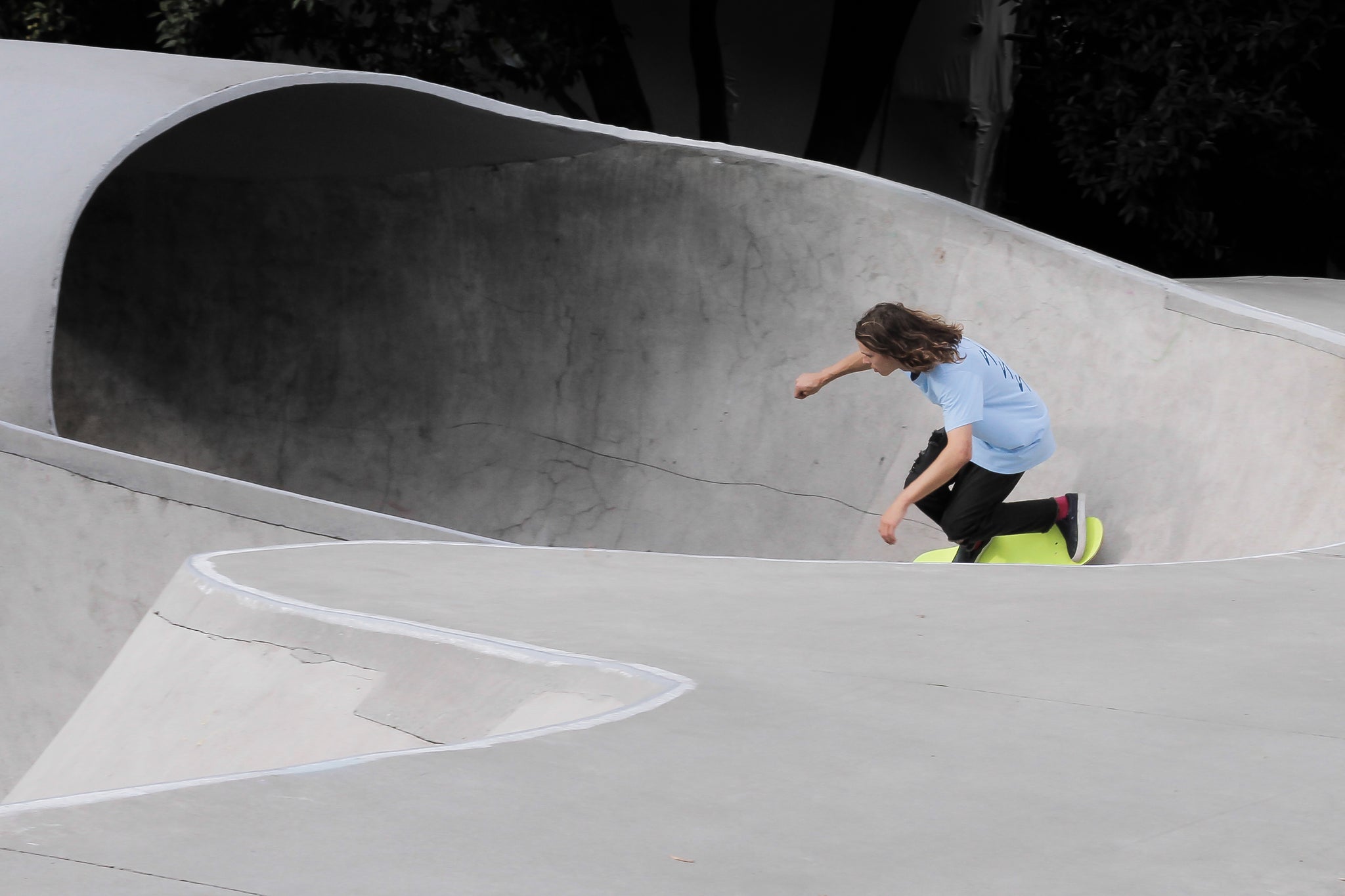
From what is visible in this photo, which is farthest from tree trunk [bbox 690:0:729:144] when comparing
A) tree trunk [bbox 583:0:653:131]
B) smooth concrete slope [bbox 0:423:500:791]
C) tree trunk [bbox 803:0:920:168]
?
smooth concrete slope [bbox 0:423:500:791]

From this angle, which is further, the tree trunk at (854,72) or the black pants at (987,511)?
the tree trunk at (854,72)

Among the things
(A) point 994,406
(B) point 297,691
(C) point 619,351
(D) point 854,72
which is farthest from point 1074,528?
(D) point 854,72

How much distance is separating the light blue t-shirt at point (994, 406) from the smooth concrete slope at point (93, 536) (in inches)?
75.7

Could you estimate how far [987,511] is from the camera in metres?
6.14

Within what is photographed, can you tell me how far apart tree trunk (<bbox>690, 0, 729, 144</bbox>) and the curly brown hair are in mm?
7994

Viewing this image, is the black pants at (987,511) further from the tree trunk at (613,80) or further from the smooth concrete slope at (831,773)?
the tree trunk at (613,80)

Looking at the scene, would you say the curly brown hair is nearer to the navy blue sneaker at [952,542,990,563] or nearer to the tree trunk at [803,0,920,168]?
the navy blue sneaker at [952,542,990,563]

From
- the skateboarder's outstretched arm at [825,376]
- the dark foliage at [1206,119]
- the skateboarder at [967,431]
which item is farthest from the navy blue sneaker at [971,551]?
the dark foliage at [1206,119]

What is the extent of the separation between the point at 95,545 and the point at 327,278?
13.2 feet

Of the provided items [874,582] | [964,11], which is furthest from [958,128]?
[874,582]

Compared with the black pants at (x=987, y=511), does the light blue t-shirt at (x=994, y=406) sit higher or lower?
higher

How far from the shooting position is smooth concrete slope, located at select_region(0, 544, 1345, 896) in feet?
6.15

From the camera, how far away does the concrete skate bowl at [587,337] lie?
22.0 feet

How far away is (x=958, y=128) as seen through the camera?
587 inches
